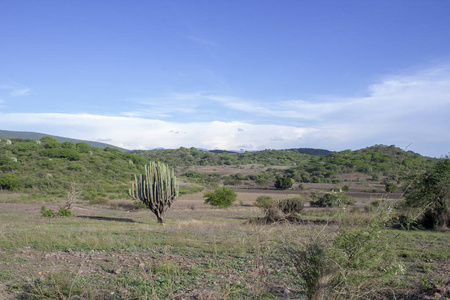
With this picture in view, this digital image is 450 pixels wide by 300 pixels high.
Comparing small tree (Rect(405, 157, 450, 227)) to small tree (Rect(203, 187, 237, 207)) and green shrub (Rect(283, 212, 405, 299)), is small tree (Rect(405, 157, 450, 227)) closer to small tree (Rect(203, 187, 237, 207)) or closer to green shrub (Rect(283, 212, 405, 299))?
green shrub (Rect(283, 212, 405, 299))

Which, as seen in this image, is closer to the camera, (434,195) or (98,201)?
(434,195)

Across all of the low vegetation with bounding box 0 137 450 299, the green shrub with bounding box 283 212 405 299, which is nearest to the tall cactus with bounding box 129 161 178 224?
the low vegetation with bounding box 0 137 450 299

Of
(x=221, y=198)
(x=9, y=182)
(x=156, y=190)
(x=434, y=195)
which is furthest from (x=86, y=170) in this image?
(x=434, y=195)

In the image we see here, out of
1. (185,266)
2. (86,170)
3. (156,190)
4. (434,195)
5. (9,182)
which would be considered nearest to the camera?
(185,266)

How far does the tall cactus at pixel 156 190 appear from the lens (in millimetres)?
17531

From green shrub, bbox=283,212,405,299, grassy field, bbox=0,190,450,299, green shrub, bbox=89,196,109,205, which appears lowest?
green shrub, bbox=89,196,109,205

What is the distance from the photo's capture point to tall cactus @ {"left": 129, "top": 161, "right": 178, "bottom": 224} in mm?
17531

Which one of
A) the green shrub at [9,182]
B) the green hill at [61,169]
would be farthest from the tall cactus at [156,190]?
the green shrub at [9,182]

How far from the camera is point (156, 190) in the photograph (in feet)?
58.2

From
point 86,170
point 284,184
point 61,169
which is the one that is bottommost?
point 284,184

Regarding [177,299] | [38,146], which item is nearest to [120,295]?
[177,299]

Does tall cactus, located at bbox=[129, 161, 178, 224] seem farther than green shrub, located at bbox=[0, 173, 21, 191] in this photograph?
No

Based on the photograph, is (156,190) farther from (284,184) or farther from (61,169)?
(284,184)

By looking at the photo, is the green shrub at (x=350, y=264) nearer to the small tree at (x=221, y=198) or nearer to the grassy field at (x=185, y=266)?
the grassy field at (x=185, y=266)
